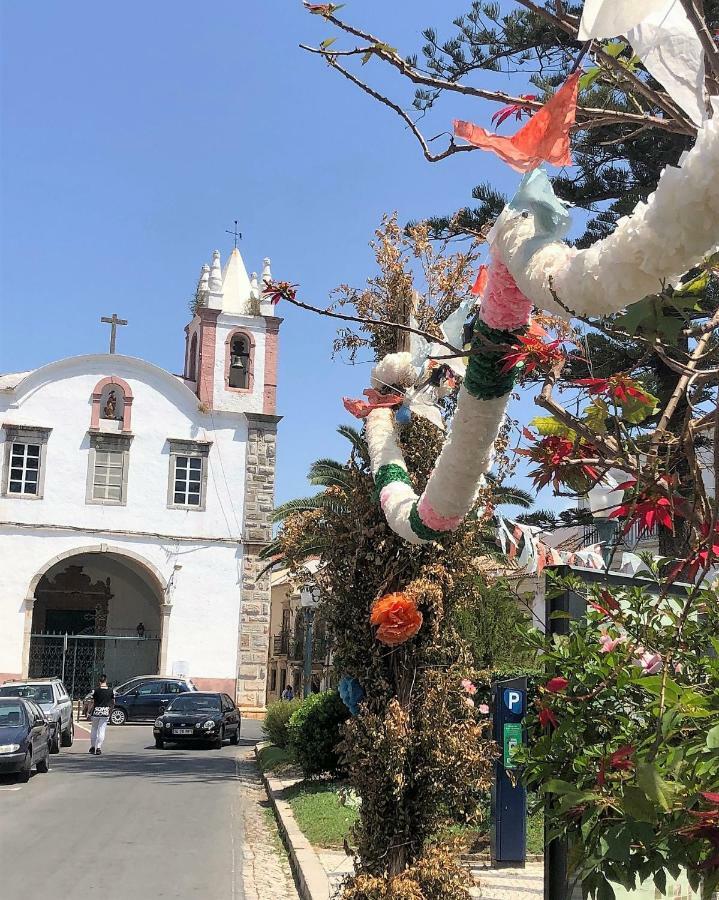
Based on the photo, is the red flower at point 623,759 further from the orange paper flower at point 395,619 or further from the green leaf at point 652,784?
Result: the orange paper flower at point 395,619

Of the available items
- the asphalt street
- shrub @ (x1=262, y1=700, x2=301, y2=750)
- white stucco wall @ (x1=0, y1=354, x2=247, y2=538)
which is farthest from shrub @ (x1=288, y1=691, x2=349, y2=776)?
white stucco wall @ (x1=0, y1=354, x2=247, y2=538)

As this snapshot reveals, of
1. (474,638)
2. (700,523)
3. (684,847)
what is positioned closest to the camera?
(684,847)

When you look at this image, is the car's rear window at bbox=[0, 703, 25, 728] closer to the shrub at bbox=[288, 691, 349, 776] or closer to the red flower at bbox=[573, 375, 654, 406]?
the shrub at bbox=[288, 691, 349, 776]

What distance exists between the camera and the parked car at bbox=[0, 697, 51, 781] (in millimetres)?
14789

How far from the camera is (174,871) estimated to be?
890 centimetres

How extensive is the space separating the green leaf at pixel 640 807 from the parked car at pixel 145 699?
27.8 m

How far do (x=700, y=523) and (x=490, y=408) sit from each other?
3.48 ft

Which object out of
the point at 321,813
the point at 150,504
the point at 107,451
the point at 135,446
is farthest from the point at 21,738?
the point at 135,446

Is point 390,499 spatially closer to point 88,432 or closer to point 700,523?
point 700,523

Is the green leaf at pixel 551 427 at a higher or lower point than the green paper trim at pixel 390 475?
lower

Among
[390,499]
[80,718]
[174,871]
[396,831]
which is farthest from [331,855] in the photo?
[80,718]

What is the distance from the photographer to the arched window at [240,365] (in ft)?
114

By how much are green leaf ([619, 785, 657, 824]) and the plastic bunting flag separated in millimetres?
1498

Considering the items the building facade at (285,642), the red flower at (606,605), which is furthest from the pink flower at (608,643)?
the building facade at (285,642)
